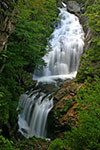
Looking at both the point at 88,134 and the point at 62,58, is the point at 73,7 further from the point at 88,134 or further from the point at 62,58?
the point at 88,134

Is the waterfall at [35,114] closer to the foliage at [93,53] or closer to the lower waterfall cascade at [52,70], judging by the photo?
the lower waterfall cascade at [52,70]

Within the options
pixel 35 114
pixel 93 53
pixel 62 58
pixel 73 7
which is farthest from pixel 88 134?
pixel 73 7

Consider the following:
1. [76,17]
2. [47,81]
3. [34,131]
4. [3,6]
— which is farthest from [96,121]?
[76,17]

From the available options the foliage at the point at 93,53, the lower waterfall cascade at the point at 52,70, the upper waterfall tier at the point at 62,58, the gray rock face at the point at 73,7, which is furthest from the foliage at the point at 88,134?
the gray rock face at the point at 73,7

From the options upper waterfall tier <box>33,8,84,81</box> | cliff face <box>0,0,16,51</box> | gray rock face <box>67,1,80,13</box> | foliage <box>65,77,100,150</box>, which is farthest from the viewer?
gray rock face <box>67,1,80,13</box>

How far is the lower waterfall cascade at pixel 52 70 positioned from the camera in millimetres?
8273

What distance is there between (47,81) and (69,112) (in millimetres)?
6095

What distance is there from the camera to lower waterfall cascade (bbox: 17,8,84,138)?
8.27m

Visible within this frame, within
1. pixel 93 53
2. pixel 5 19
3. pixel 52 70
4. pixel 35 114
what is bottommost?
pixel 35 114

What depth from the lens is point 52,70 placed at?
578 inches

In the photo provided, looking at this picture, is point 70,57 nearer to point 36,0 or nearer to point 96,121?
point 36,0

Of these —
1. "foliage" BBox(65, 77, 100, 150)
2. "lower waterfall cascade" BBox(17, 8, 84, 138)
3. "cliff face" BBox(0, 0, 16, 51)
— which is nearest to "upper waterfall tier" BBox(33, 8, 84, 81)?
"lower waterfall cascade" BBox(17, 8, 84, 138)

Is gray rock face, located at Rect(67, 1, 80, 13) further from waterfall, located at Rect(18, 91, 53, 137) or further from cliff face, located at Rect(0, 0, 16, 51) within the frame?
cliff face, located at Rect(0, 0, 16, 51)

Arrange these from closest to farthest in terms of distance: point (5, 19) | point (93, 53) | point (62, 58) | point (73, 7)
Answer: point (5, 19) → point (93, 53) → point (62, 58) → point (73, 7)
